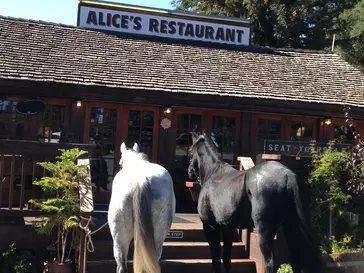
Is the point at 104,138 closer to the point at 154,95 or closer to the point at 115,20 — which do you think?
the point at 154,95

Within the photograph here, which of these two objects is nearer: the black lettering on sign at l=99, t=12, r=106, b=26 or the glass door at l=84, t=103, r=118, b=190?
the glass door at l=84, t=103, r=118, b=190

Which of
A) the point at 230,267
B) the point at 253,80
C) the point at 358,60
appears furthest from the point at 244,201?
the point at 358,60

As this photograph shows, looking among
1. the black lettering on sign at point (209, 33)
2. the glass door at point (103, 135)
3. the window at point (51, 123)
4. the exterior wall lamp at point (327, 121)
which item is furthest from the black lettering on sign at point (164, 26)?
the exterior wall lamp at point (327, 121)

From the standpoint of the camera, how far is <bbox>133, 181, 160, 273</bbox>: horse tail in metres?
3.77

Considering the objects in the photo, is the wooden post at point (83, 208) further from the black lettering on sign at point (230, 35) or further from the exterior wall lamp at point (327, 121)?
the black lettering on sign at point (230, 35)

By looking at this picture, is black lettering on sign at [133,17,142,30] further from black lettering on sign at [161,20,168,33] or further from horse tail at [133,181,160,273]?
horse tail at [133,181,160,273]

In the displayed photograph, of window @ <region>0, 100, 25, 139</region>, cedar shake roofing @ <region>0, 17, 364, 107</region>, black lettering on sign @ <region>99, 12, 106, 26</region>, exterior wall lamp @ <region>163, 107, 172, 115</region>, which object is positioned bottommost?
window @ <region>0, 100, 25, 139</region>

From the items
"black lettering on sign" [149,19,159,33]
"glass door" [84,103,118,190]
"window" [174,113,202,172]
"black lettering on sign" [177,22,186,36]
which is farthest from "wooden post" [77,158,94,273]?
"black lettering on sign" [177,22,186,36]

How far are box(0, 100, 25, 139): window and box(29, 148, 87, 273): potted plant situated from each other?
382cm

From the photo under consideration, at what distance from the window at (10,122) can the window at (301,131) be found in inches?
258

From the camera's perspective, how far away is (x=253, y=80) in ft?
34.6

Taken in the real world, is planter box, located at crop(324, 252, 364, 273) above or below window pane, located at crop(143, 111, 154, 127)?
below

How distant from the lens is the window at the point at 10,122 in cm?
879

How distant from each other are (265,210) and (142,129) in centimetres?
549
